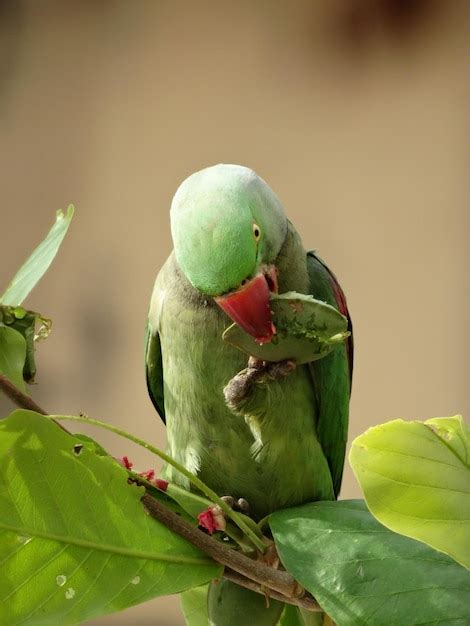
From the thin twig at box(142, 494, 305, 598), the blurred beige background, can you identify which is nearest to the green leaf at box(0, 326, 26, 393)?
the thin twig at box(142, 494, 305, 598)

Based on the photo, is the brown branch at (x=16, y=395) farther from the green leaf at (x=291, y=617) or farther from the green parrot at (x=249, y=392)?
the green leaf at (x=291, y=617)

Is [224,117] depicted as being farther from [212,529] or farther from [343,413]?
[212,529]

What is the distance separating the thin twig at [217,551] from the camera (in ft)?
2.47

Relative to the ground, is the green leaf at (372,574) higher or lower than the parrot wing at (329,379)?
lower

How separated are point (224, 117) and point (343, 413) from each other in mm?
1440

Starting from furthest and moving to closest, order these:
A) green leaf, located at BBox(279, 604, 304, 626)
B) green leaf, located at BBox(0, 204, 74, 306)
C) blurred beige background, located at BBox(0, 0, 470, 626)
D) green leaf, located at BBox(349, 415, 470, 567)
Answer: blurred beige background, located at BBox(0, 0, 470, 626), green leaf, located at BBox(279, 604, 304, 626), green leaf, located at BBox(0, 204, 74, 306), green leaf, located at BBox(349, 415, 470, 567)

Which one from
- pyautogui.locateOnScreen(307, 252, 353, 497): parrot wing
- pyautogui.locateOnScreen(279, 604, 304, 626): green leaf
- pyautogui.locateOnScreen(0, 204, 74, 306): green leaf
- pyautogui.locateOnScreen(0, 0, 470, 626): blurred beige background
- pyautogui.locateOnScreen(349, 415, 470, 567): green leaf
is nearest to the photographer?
pyautogui.locateOnScreen(349, 415, 470, 567): green leaf

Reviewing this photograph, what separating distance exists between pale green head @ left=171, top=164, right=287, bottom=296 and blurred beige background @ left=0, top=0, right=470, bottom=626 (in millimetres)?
1382

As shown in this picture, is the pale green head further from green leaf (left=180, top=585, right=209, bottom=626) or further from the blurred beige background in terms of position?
the blurred beige background

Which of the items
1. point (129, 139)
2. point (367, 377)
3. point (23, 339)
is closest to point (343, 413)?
point (23, 339)

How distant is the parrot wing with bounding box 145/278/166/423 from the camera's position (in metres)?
1.13

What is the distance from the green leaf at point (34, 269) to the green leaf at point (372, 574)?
0.30 metres

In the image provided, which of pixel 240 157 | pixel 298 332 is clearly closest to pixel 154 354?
pixel 298 332

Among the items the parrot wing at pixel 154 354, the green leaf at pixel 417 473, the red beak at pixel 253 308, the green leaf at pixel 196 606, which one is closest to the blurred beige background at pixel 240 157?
the parrot wing at pixel 154 354
